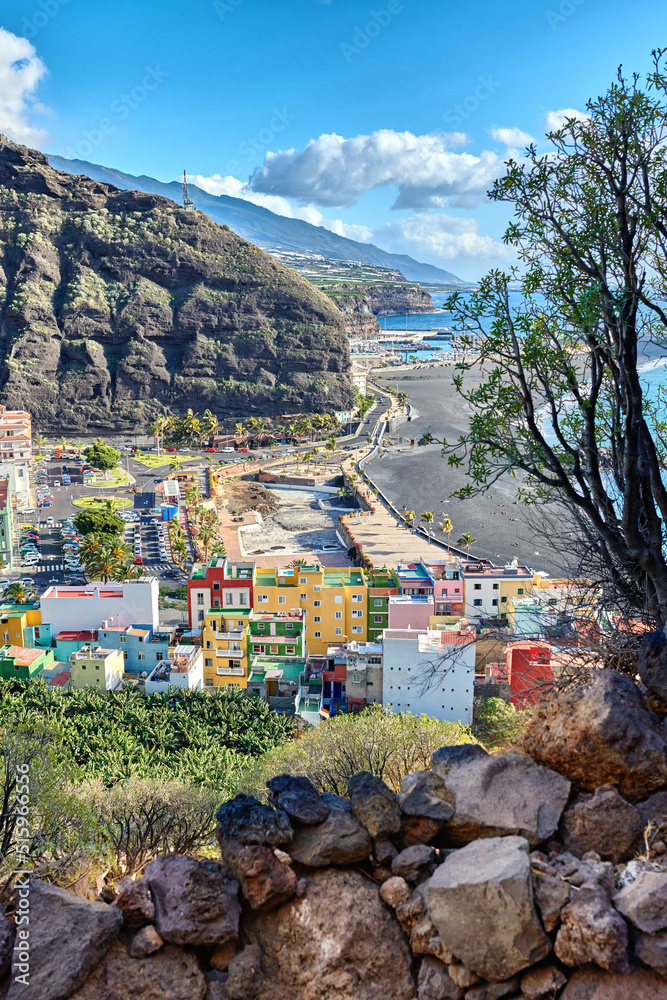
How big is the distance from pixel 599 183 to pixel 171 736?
690 inches

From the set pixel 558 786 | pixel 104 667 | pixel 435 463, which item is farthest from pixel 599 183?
pixel 435 463

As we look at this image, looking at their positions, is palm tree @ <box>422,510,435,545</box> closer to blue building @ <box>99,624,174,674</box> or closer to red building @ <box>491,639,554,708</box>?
blue building @ <box>99,624,174,674</box>

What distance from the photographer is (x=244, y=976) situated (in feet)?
11.9

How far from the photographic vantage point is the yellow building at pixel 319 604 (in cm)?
2816

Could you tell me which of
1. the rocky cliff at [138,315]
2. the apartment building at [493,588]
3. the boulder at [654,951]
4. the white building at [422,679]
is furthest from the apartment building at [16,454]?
the boulder at [654,951]

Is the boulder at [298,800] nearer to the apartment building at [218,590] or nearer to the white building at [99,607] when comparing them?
the white building at [99,607]

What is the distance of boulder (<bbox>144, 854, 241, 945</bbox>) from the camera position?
3658 mm

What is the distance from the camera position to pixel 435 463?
67.1 meters

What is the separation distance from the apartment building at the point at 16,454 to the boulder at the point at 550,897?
49708mm

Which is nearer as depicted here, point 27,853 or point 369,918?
point 369,918

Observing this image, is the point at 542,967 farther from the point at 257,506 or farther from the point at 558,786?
the point at 257,506

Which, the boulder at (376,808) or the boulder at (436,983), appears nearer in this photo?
the boulder at (436,983)

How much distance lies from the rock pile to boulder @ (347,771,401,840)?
0.01 meters

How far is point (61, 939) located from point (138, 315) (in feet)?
312
